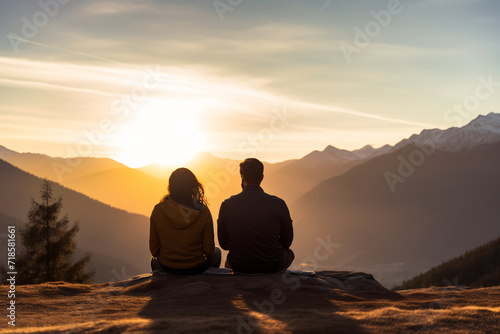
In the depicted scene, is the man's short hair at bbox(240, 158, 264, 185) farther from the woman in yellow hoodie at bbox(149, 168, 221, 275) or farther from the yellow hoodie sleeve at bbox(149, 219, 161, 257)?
the yellow hoodie sleeve at bbox(149, 219, 161, 257)

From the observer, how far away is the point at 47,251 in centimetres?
2903

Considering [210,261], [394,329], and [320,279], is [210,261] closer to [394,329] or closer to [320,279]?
[320,279]

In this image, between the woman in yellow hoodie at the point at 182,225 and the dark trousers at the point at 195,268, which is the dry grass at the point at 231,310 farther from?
the woman in yellow hoodie at the point at 182,225

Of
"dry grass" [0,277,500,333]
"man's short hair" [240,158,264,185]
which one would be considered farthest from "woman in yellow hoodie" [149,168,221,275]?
"man's short hair" [240,158,264,185]

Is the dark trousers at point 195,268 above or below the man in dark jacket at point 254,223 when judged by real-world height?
below

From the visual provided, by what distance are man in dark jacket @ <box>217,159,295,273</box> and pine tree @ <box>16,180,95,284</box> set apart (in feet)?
74.3

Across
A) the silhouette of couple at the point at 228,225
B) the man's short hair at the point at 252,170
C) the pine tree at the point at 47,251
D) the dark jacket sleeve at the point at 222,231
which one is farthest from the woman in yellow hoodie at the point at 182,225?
the pine tree at the point at 47,251

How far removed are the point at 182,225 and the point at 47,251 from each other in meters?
23.3

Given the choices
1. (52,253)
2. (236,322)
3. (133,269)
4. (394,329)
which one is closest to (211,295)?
(236,322)

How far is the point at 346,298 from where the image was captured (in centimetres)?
860

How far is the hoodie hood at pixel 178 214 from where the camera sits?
9203 millimetres

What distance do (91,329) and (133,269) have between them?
16375 centimetres

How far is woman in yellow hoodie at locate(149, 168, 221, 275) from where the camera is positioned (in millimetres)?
9242

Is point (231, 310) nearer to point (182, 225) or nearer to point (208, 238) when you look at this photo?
point (208, 238)
